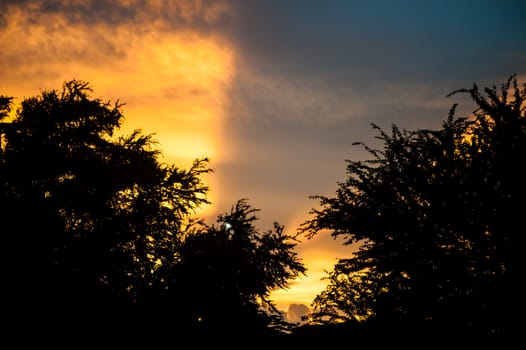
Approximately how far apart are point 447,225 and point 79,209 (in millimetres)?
10646

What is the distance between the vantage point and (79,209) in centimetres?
1104

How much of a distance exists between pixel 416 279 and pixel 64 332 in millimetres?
7500

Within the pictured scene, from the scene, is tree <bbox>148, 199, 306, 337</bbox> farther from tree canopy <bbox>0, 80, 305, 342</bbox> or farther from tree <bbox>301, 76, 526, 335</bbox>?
tree <bbox>301, 76, 526, 335</bbox>

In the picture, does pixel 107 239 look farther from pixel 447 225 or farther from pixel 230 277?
pixel 447 225

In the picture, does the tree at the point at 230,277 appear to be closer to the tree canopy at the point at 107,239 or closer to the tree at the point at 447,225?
the tree canopy at the point at 107,239

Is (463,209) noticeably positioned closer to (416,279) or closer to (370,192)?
(416,279)

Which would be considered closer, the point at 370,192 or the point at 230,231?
the point at 370,192

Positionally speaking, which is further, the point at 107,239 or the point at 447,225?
the point at 107,239

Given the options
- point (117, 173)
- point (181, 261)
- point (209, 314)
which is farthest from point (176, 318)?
point (117, 173)

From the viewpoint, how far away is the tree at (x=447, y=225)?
4398 millimetres

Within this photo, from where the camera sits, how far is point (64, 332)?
7.59 metres

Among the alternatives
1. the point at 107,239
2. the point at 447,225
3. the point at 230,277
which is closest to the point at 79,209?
the point at 107,239

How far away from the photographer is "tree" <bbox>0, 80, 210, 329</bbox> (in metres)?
8.08

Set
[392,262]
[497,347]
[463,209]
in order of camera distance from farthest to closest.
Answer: [392,262] → [463,209] → [497,347]
